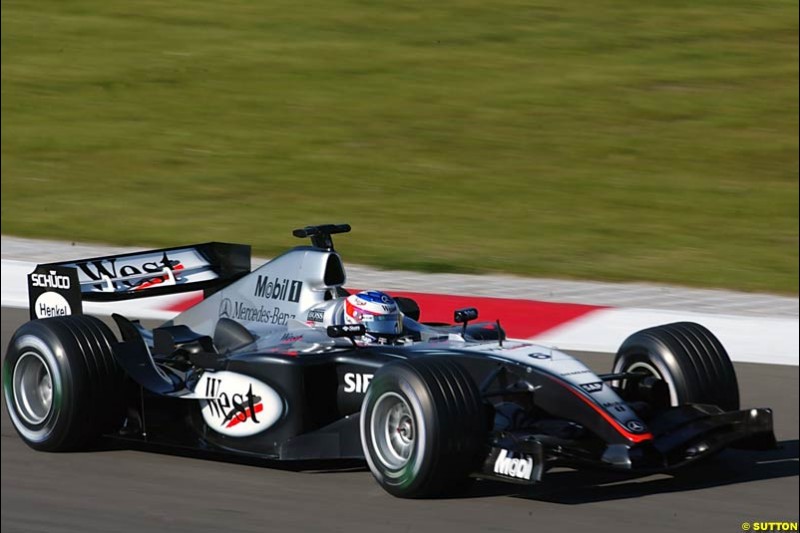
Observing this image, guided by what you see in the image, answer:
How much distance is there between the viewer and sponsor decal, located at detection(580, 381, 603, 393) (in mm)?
5634

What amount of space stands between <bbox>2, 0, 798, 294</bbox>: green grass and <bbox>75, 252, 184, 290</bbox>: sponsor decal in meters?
0.13

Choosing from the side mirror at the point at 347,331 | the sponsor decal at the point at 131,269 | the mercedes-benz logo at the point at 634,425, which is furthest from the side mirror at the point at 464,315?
the sponsor decal at the point at 131,269

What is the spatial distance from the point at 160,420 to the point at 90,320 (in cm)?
52

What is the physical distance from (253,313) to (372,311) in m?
0.62

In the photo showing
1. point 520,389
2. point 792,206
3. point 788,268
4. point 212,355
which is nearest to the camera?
point 520,389

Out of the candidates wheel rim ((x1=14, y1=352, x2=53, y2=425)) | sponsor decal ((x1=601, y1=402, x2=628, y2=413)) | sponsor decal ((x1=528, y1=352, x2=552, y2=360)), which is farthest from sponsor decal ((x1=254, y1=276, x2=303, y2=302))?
sponsor decal ((x1=601, y1=402, x2=628, y2=413))

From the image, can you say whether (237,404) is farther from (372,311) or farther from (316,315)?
(372,311)

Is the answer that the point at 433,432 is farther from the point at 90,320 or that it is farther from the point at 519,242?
the point at 519,242

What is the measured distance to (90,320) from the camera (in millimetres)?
6398

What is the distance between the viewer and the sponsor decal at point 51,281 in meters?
6.04

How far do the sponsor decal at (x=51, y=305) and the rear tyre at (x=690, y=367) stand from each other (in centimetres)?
237

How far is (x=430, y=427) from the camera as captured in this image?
5180 millimetres

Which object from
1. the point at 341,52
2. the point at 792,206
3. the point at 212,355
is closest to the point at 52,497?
the point at 212,355

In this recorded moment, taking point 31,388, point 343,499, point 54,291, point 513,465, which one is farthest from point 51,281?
point 513,465
